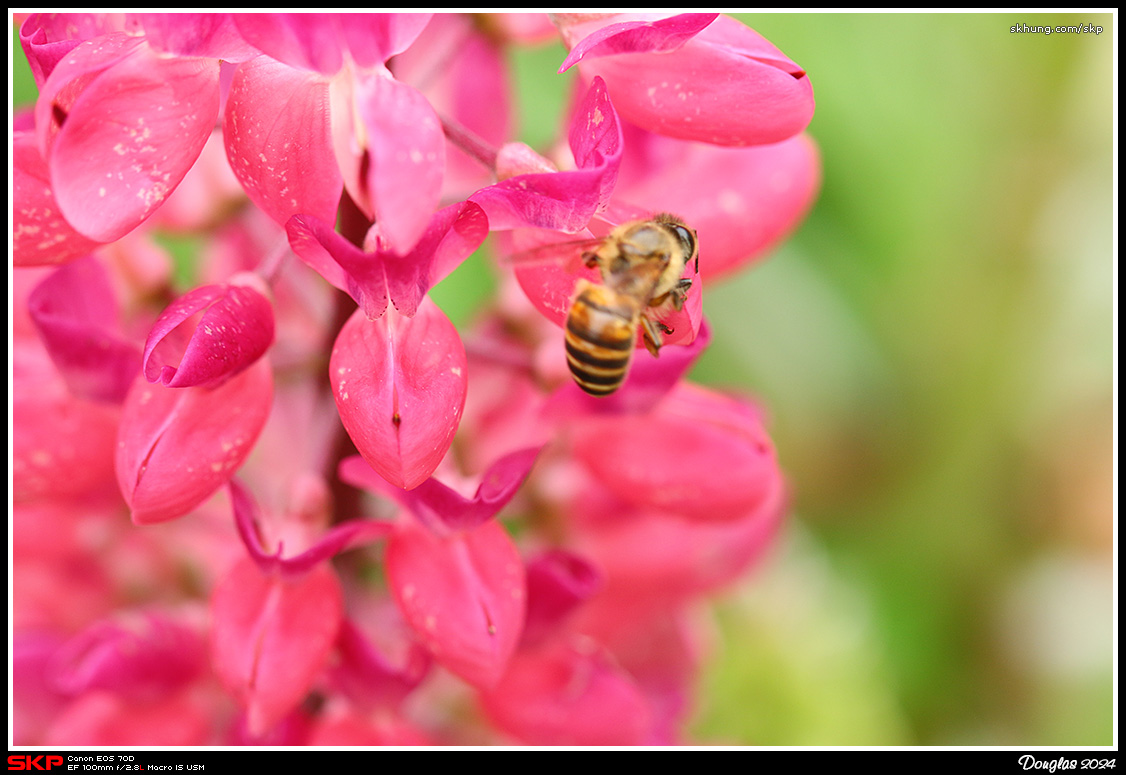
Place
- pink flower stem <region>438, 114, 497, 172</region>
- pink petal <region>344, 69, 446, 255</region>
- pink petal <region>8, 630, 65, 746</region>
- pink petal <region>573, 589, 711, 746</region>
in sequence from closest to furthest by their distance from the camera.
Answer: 1. pink petal <region>344, 69, 446, 255</region>
2. pink flower stem <region>438, 114, 497, 172</region>
3. pink petal <region>8, 630, 65, 746</region>
4. pink petal <region>573, 589, 711, 746</region>

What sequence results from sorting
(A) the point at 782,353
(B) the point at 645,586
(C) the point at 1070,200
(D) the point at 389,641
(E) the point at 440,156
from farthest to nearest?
(A) the point at 782,353, (C) the point at 1070,200, (B) the point at 645,586, (D) the point at 389,641, (E) the point at 440,156

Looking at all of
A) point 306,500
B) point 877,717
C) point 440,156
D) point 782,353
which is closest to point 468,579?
point 306,500

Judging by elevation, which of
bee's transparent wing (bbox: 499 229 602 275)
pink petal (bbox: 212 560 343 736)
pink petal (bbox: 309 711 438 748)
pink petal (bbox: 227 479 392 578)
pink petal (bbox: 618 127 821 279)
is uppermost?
bee's transparent wing (bbox: 499 229 602 275)

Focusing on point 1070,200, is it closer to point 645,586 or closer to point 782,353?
point 782,353

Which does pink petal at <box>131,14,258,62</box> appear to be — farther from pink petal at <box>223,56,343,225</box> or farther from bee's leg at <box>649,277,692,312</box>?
bee's leg at <box>649,277,692,312</box>

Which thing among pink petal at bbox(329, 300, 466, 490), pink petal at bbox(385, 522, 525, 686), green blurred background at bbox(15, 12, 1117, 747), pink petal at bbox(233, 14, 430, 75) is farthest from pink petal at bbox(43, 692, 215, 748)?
green blurred background at bbox(15, 12, 1117, 747)

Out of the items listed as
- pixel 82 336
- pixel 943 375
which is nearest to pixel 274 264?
pixel 82 336

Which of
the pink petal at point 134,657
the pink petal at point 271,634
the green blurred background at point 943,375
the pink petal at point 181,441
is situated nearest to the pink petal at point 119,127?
the pink petal at point 181,441

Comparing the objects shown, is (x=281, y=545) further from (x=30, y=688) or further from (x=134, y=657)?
(x=30, y=688)
